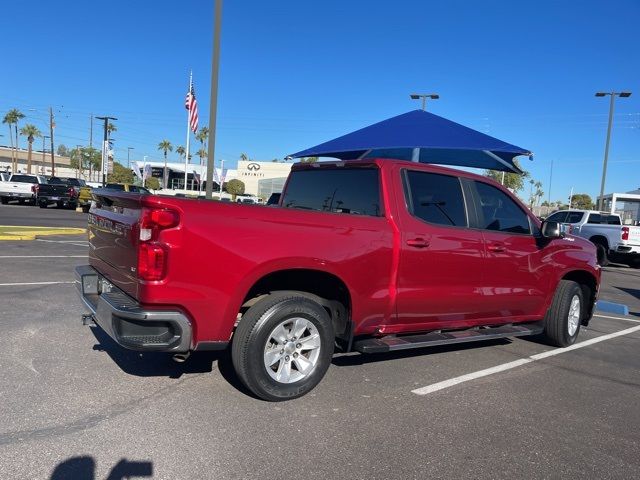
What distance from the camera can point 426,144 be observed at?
994cm

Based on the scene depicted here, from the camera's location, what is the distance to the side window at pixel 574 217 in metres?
19.4

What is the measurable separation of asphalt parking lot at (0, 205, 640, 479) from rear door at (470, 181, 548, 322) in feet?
2.15

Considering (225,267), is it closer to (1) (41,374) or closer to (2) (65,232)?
(1) (41,374)

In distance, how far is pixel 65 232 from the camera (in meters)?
15.6

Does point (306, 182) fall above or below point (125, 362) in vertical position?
above

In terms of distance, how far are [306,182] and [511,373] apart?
2.89 meters

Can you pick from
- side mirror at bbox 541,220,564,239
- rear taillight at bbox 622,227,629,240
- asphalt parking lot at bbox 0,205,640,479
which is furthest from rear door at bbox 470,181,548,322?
rear taillight at bbox 622,227,629,240

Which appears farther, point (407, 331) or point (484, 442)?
point (407, 331)

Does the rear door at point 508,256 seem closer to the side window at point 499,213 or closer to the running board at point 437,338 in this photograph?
the side window at point 499,213

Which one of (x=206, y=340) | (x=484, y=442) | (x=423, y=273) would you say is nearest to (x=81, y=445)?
(x=206, y=340)

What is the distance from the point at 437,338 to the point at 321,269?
155 centimetres

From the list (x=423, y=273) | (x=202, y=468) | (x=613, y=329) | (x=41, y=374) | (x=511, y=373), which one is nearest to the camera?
(x=202, y=468)

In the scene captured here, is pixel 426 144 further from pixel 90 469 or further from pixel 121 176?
pixel 121 176

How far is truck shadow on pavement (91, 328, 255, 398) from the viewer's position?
15.1 feet
